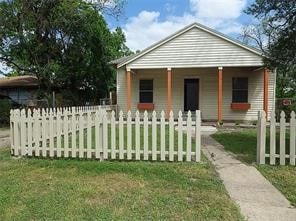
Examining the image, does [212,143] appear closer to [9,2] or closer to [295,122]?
[295,122]

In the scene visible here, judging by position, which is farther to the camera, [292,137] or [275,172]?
[292,137]

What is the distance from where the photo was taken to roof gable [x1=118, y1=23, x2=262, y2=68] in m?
19.2

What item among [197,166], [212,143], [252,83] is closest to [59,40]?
[252,83]

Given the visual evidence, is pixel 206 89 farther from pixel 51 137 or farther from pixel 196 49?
pixel 51 137

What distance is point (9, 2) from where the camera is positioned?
69.0 ft

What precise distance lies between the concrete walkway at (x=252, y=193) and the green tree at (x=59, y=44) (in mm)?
17062

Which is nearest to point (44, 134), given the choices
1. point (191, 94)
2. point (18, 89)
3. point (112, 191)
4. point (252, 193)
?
point (112, 191)

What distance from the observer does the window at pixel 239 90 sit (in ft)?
69.3

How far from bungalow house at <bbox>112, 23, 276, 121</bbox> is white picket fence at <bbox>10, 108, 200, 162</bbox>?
1166 centimetres

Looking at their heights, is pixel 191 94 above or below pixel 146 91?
below

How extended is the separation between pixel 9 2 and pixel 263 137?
1836 cm

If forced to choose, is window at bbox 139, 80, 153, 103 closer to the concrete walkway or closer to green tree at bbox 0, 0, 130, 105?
green tree at bbox 0, 0, 130, 105

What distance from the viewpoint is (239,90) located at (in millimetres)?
21203

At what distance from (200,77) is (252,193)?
16251 mm
